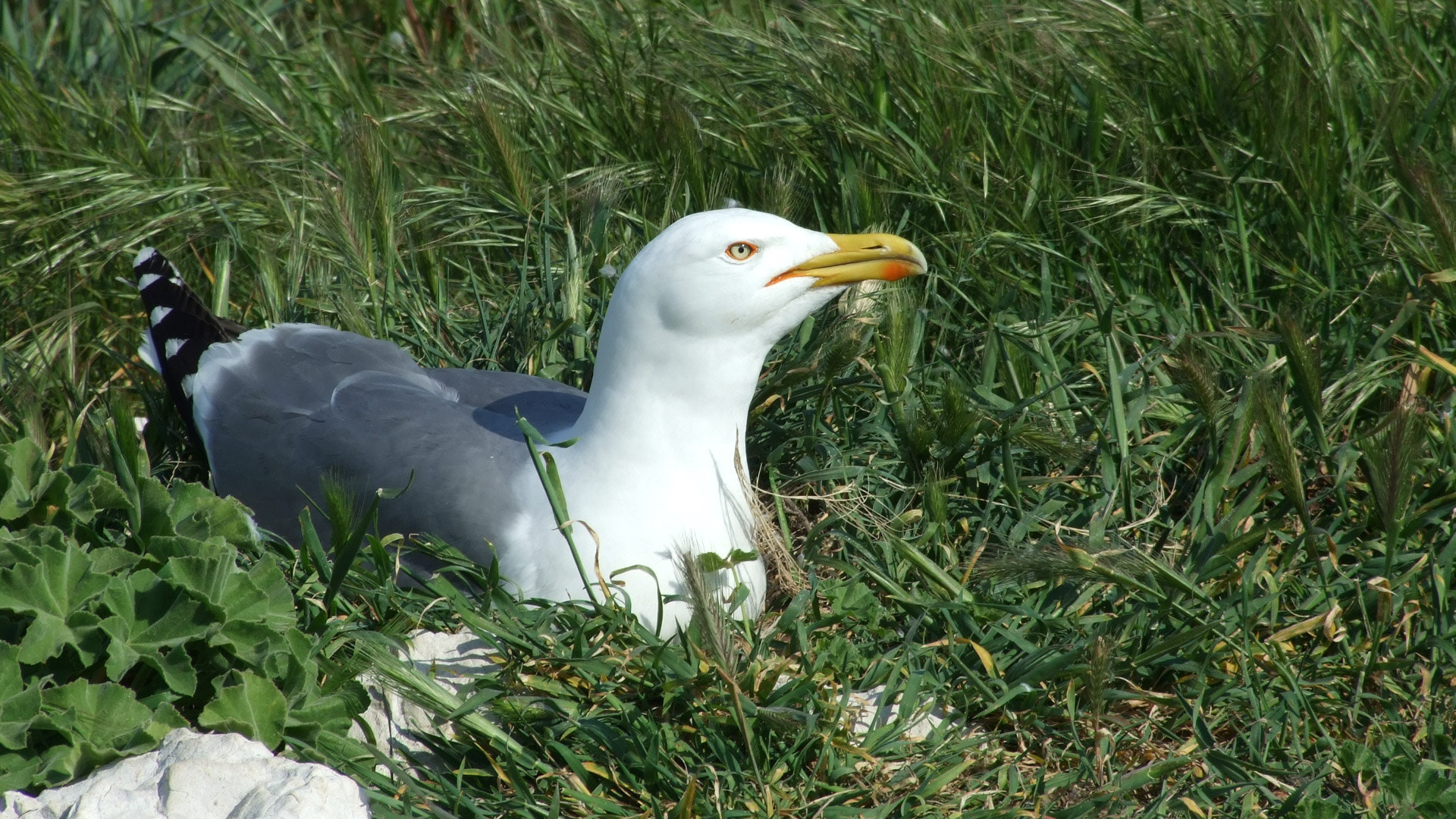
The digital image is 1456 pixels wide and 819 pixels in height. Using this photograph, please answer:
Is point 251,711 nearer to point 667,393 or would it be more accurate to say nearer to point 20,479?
point 20,479

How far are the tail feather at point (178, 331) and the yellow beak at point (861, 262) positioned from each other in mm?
1579

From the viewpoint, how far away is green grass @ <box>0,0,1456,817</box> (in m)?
2.60

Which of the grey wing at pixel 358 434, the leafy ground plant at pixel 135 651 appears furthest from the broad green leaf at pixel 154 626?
the grey wing at pixel 358 434

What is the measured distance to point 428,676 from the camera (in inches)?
102

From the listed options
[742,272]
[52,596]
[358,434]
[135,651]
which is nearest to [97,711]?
[135,651]

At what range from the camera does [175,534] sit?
8.58 ft

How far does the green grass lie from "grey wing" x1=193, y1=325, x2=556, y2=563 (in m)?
0.21

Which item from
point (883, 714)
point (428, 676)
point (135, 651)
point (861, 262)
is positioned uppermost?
point (861, 262)

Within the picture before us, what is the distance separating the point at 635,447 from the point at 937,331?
1324 mm

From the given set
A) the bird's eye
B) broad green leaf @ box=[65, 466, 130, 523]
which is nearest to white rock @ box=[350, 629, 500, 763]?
broad green leaf @ box=[65, 466, 130, 523]

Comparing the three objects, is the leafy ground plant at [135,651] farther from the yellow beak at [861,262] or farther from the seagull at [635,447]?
the yellow beak at [861,262]

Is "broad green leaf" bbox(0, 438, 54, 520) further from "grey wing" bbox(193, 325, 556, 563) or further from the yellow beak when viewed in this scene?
the yellow beak

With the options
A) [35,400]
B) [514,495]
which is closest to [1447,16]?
[514,495]

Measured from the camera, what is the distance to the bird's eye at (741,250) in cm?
279
